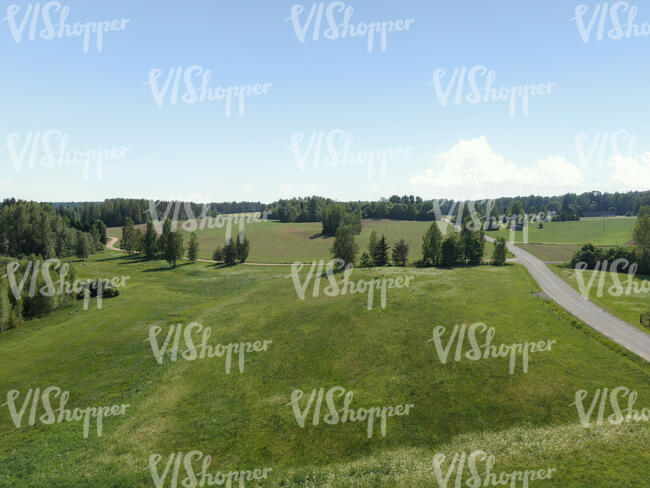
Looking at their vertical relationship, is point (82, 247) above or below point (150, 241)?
below

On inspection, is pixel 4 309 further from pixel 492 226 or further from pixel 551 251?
pixel 492 226

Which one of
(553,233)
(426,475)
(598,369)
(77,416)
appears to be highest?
(553,233)

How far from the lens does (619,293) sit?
187ft

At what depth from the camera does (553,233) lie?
170 metres

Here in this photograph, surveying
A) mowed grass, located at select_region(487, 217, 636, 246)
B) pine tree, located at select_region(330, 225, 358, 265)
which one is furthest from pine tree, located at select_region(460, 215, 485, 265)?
mowed grass, located at select_region(487, 217, 636, 246)

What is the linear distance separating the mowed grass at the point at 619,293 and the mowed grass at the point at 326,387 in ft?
29.7

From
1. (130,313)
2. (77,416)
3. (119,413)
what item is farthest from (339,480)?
(130,313)

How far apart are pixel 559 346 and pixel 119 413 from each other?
46.4m

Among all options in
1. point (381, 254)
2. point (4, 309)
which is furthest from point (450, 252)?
point (4, 309)

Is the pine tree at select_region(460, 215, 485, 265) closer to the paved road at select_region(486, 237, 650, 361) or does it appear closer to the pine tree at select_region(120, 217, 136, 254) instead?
the paved road at select_region(486, 237, 650, 361)

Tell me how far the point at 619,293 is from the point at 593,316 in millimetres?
17411

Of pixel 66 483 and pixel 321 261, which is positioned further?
pixel 321 261

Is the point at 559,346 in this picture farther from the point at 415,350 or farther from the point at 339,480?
the point at 339,480

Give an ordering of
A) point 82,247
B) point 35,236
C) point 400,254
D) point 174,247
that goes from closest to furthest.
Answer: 1. point 400,254
2. point 174,247
3. point 82,247
4. point 35,236
